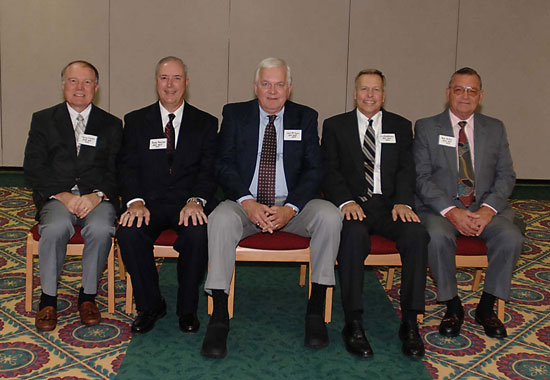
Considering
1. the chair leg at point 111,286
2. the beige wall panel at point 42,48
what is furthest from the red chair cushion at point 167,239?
the beige wall panel at point 42,48

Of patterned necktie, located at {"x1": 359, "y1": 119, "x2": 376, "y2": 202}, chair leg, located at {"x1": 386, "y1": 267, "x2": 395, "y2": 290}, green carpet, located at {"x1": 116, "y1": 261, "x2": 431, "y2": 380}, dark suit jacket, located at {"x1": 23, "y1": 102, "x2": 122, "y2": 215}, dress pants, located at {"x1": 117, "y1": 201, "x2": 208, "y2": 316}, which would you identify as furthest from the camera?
chair leg, located at {"x1": 386, "y1": 267, "x2": 395, "y2": 290}

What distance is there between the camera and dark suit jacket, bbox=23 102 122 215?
12.0ft

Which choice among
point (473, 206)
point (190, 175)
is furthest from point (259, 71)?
point (473, 206)

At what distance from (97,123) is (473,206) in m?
2.43

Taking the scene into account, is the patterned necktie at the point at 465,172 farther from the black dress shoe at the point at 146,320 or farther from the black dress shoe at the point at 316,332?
the black dress shoe at the point at 146,320

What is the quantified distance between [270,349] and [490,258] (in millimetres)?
1381

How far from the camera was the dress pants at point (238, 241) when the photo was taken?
10.8 feet

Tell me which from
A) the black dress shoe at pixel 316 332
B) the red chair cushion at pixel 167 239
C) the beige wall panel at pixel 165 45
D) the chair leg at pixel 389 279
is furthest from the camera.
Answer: the beige wall panel at pixel 165 45

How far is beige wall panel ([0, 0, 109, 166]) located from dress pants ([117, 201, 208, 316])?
16.0 feet

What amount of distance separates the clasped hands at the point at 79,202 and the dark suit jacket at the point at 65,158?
8 centimetres

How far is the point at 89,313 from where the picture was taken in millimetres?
3459

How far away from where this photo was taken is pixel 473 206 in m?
3.77

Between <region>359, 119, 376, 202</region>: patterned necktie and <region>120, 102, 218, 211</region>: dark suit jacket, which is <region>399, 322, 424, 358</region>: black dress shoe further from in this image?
<region>120, 102, 218, 211</region>: dark suit jacket

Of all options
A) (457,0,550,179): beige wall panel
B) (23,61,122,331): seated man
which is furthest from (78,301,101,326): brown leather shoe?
(457,0,550,179): beige wall panel
